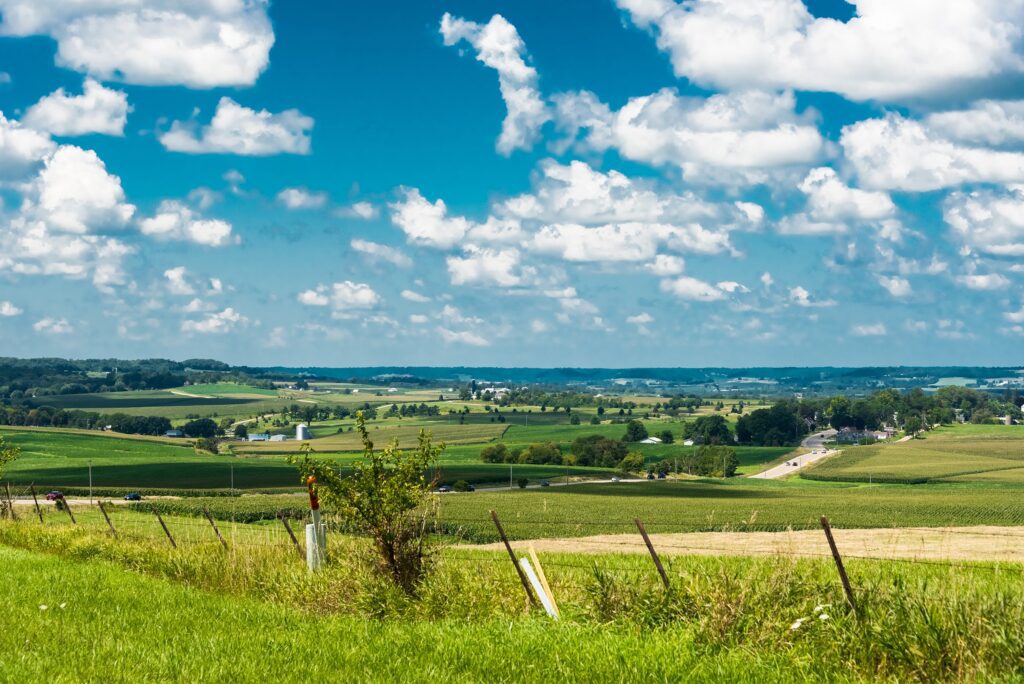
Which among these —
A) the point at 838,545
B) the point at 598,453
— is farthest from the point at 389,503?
the point at 598,453

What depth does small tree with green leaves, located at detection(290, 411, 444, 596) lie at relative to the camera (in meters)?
17.9

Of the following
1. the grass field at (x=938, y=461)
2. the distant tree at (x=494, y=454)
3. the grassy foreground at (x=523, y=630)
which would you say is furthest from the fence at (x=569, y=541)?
the distant tree at (x=494, y=454)

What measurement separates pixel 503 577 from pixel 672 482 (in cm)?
10163

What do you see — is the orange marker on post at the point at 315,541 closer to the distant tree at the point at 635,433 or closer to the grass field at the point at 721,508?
the grass field at the point at 721,508

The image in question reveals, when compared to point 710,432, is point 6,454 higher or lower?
higher

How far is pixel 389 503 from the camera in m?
18.0

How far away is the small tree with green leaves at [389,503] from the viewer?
17859mm

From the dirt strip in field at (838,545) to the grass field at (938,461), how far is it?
65.4 m

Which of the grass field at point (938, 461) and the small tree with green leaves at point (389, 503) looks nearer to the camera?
the small tree with green leaves at point (389, 503)

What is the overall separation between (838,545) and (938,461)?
97396 mm

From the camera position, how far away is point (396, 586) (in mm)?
17266

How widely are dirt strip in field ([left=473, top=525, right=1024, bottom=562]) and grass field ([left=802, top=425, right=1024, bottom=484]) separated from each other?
65.4 meters

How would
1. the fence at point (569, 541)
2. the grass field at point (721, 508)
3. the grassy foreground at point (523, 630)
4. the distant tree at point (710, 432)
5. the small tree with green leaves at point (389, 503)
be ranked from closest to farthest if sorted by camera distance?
the grassy foreground at point (523, 630) < the fence at point (569, 541) < the small tree with green leaves at point (389, 503) < the grass field at point (721, 508) < the distant tree at point (710, 432)

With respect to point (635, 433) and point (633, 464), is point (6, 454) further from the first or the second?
point (635, 433)
